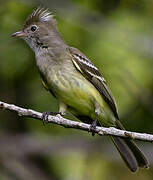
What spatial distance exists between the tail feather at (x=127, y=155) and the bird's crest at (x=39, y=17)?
1790 millimetres

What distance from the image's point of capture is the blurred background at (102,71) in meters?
7.51

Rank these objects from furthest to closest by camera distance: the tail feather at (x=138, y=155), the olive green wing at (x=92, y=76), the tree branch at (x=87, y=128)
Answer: the olive green wing at (x=92, y=76) → the tail feather at (x=138, y=155) → the tree branch at (x=87, y=128)

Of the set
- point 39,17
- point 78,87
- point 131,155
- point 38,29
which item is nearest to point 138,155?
point 131,155

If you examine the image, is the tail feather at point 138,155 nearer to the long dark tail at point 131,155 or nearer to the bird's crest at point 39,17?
the long dark tail at point 131,155

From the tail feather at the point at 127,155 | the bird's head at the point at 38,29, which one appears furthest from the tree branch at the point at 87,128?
the bird's head at the point at 38,29

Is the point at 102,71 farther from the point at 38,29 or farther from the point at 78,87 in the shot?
the point at 78,87

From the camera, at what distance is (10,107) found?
5.03 metres

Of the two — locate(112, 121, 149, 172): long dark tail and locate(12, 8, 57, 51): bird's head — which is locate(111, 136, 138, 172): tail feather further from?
locate(12, 8, 57, 51): bird's head

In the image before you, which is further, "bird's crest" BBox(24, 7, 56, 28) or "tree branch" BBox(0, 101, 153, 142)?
"bird's crest" BBox(24, 7, 56, 28)

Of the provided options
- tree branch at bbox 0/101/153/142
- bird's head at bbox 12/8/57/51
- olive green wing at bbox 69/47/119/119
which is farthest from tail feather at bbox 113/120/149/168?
bird's head at bbox 12/8/57/51

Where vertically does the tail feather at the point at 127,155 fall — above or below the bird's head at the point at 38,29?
below

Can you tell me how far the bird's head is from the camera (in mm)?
6582

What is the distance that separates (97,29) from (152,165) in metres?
2.22

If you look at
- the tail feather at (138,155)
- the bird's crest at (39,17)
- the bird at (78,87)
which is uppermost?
the bird's crest at (39,17)
